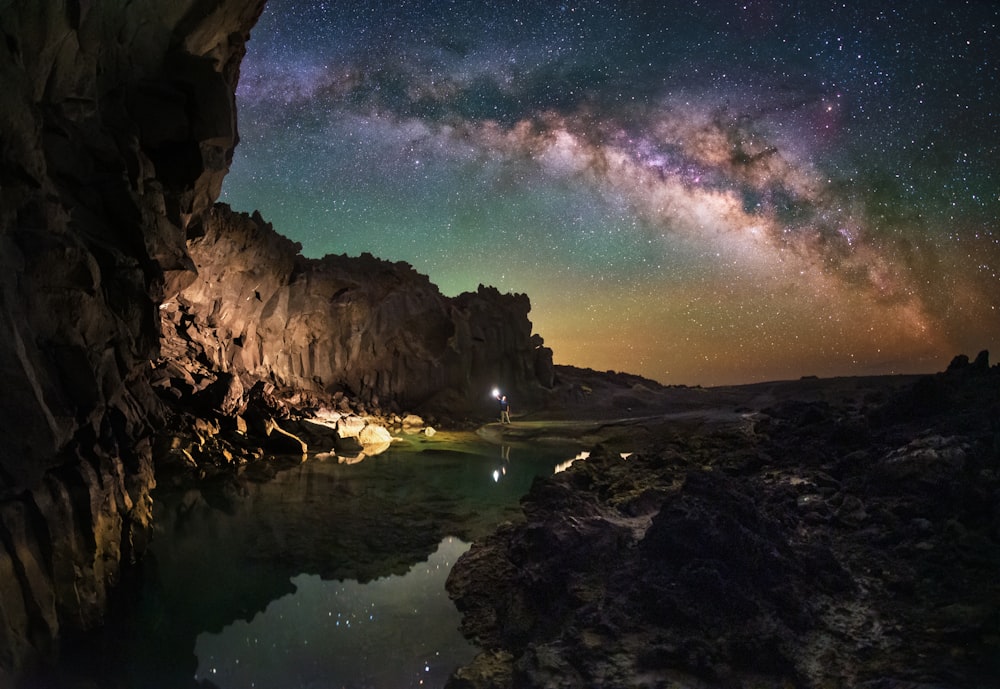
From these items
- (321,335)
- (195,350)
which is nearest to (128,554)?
(195,350)

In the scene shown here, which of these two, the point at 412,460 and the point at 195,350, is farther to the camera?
the point at 195,350

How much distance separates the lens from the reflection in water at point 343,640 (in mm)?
6934

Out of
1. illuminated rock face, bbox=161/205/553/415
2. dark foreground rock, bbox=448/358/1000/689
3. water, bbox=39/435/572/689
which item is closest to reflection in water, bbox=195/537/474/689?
water, bbox=39/435/572/689

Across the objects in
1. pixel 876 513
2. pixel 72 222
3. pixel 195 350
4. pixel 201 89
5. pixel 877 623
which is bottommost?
pixel 877 623

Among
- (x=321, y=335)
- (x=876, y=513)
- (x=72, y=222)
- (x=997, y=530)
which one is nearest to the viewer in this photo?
(x=997, y=530)

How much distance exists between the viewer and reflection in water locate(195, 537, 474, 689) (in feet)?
22.7

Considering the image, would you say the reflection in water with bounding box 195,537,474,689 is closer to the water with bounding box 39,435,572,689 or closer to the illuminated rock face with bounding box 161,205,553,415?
the water with bounding box 39,435,572,689

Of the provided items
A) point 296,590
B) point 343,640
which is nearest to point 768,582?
point 343,640

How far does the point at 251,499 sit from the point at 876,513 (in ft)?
52.3

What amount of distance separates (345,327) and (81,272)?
3383 cm

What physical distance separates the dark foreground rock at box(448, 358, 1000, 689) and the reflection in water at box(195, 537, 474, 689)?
45 cm

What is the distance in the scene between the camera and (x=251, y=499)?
1670 cm

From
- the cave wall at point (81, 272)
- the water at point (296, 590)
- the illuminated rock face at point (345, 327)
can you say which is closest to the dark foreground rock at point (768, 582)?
the water at point (296, 590)

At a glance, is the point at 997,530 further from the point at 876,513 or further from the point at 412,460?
the point at 412,460
